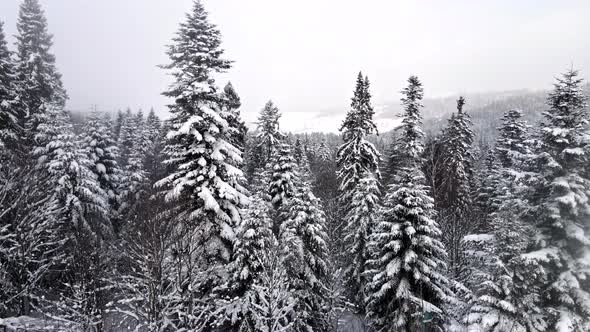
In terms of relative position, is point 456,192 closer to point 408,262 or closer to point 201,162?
point 408,262

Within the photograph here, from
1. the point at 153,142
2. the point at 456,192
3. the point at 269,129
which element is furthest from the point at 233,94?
the point at 153,142

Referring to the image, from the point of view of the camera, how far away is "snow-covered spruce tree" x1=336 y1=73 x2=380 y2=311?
85.3 ft

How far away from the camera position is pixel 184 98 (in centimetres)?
1719

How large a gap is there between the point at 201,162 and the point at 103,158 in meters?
24.5

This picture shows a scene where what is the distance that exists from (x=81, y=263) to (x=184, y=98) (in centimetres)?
918

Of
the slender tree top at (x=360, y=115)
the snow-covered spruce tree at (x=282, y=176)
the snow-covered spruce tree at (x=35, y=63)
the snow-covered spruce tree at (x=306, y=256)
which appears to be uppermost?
the snow-covered spruce tree at (x=35, y=63)

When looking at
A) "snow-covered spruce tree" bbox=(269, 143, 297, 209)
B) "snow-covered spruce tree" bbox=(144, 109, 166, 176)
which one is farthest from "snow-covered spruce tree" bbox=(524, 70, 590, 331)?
"snow-covered spruce tree" bbox=(144, 109, 166, 176)

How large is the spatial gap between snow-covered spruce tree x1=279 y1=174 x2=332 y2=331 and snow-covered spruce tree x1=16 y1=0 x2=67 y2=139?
74.6ft

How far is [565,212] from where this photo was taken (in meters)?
15.6

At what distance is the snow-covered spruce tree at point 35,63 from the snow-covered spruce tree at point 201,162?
19187 mm

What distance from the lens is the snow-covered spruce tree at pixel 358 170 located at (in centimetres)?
2598

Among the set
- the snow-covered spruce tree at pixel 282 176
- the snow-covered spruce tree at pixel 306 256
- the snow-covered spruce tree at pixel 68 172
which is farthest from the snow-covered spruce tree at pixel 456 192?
the snow-covered spruce tree at pixel 68 172

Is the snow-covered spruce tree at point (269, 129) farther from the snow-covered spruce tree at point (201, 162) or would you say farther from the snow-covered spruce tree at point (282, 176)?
the snow-covered spruce tree at point (201, 162)

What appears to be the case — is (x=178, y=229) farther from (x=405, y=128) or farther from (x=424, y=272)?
(x=405, y=128)
